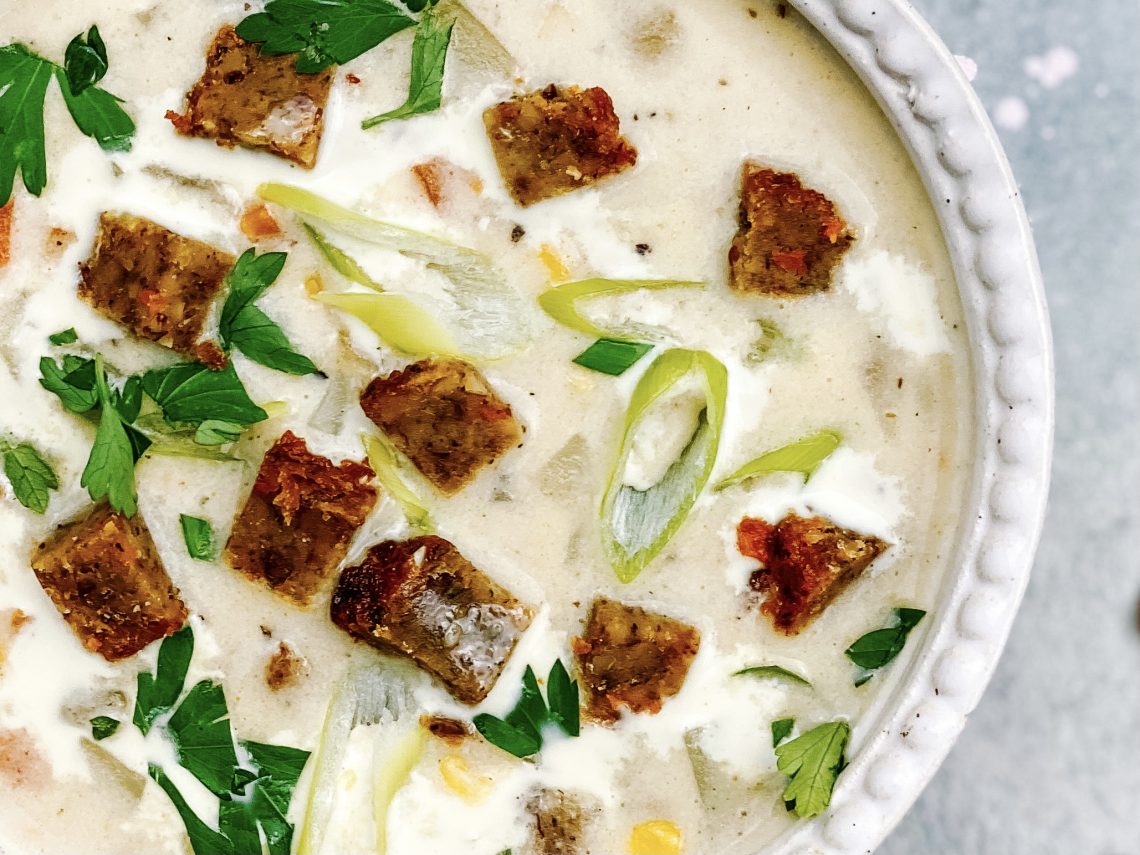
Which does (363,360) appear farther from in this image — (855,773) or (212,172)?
(855,773)

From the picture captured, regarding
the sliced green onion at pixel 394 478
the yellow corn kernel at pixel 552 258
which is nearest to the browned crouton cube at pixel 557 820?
the sliced green onion at pixel 394 478

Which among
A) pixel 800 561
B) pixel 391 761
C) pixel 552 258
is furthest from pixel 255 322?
pixel 800 561

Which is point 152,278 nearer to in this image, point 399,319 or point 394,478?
point 399,319

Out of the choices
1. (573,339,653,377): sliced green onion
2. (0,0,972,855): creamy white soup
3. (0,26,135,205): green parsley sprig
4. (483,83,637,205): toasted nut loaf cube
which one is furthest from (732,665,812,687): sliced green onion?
(0,26,135,205): green parsley sprig

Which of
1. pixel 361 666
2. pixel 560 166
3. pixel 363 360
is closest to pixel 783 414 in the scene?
pixel 560 166

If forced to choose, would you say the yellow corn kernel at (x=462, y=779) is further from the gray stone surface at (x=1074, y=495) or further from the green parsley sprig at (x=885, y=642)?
the gray stone surface at (x=1074, y=495)

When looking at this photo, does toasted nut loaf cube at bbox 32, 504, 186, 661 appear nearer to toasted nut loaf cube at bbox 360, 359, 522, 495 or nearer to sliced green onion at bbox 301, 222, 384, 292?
toasted nut loaf cube at bbox 360, 359, 522, 495
